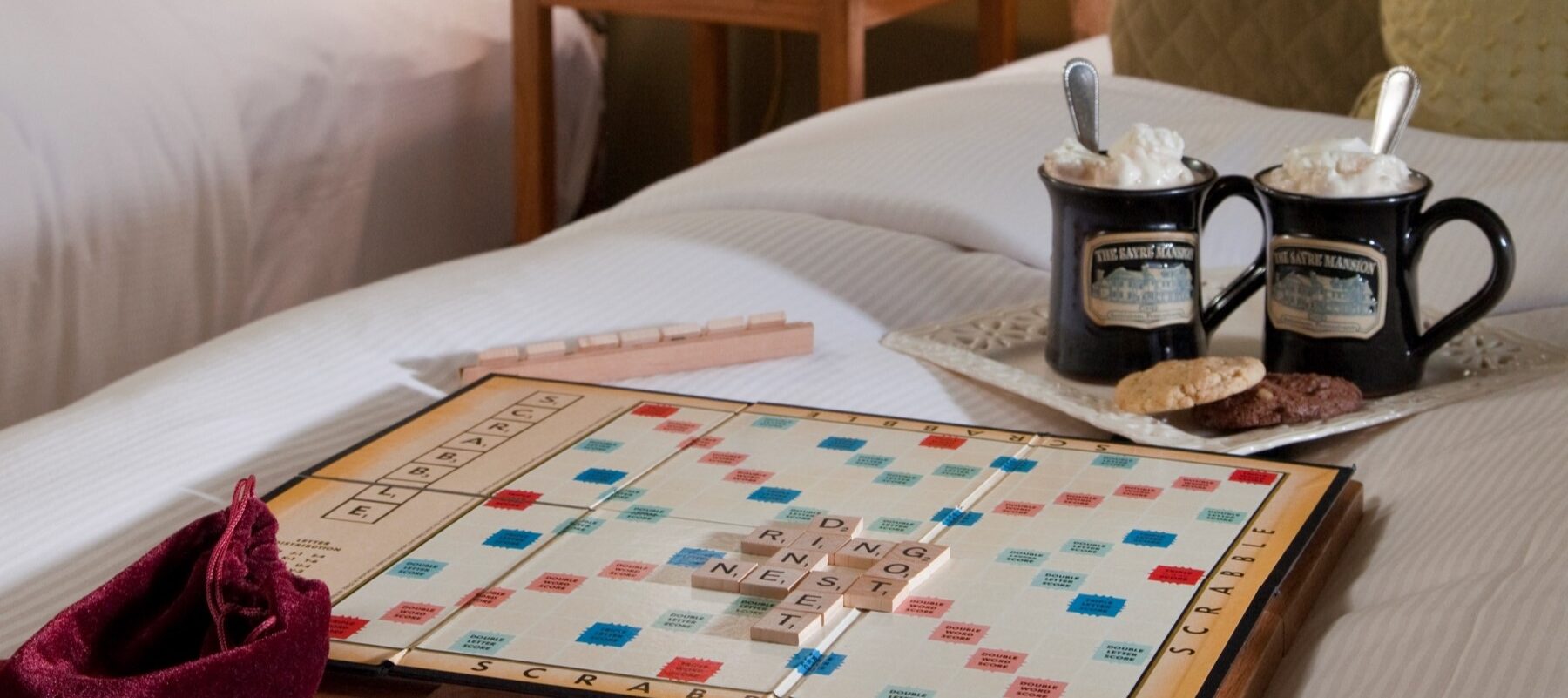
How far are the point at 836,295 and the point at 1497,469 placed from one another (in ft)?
1.22

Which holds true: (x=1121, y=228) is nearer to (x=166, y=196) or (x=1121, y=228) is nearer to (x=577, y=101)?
(x=166, y=196)

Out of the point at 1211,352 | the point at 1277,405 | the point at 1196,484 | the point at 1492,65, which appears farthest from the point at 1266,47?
the point at 1196,484

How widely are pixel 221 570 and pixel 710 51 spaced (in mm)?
2255

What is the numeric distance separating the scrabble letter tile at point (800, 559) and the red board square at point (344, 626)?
0.13 meters

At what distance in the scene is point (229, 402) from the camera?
743 mm

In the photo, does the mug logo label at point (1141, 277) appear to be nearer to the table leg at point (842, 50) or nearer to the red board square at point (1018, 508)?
the red board square at point (1018, 508)

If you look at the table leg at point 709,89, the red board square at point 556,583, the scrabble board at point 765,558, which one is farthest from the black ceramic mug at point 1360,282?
the table leg at point 709,89

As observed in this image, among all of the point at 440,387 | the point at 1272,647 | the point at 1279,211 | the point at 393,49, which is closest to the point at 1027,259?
the point at 1279,211

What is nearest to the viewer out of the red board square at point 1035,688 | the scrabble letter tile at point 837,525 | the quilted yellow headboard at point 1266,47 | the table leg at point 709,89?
the red board square at point 1035,688

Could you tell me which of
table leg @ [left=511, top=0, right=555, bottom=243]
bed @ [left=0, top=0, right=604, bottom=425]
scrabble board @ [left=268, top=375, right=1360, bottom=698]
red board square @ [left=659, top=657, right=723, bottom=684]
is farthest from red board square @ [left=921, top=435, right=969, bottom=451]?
table leg @ [left=511, top=0, right=555, bottom=243]

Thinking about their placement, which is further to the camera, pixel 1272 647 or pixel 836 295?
pixel 836 295

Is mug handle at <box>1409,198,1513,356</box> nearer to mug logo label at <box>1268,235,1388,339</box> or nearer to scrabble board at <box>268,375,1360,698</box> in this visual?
mug logo label at <box>1268,235,1388,339</box>

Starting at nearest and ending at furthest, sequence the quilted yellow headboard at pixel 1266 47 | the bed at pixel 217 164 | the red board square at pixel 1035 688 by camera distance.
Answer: the red board square at pixel 1035 688, the quilted yellow headboard at pixel 1266 47, the bed at pixel 217 164

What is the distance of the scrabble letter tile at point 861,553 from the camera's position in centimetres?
53
